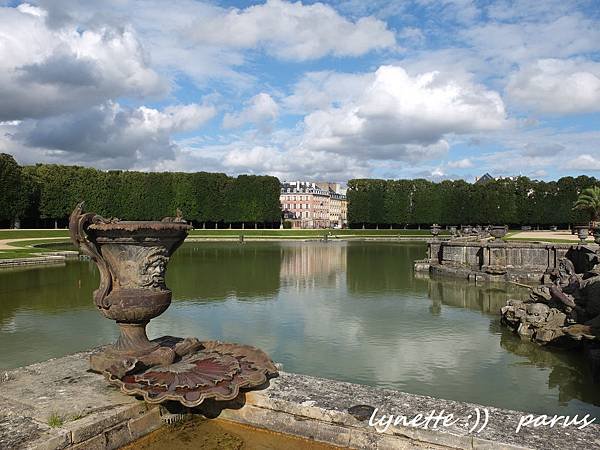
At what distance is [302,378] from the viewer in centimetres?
544

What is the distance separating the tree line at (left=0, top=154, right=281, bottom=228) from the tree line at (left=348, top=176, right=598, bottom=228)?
16.1 m

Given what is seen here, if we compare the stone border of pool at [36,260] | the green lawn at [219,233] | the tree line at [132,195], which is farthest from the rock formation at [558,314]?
the tree line at [132,195]

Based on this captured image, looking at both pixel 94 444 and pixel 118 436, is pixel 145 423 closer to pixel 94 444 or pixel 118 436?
pixel 118 436

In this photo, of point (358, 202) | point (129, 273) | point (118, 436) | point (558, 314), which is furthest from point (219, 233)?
point (118, 436)

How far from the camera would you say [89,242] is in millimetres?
5559

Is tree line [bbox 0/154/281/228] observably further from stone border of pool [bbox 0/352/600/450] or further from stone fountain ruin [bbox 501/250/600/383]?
stone border of pool [bbox 0/352/600/450]

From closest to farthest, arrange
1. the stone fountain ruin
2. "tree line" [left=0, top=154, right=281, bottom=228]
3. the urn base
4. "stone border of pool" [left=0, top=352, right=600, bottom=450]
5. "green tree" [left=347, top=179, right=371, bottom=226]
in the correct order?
"stone border of pool" [left=0, top=352, right=600, bottom=450] → the urn base → the stone fountain ruin → "tree line" [left=0, top=154, right=281, bottom=228] → "green tree" [left=347, top=179, right=371, bottom=226]

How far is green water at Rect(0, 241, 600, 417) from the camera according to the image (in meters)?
8.47

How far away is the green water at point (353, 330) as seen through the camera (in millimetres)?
8469

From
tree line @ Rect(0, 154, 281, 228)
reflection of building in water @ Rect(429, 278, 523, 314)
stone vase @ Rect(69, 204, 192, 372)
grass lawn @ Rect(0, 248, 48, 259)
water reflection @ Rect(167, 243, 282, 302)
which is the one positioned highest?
tree line @ Rect(0, 154, 281, 228)

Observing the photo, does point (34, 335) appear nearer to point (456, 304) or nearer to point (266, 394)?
point (266, 394)

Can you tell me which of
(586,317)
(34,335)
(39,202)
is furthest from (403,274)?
(39,202)

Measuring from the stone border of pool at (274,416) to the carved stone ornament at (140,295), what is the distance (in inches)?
12.6

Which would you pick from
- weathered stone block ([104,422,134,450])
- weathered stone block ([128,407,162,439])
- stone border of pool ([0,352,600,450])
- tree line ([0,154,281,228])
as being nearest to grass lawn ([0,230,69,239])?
tree line ([0,154,281,228])
